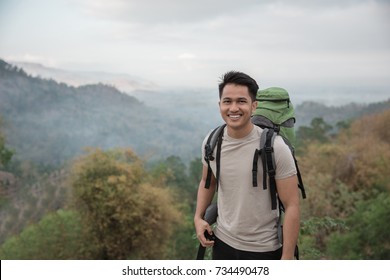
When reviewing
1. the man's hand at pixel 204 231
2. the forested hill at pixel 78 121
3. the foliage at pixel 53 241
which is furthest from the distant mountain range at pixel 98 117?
the man's hand at pixel 204 231

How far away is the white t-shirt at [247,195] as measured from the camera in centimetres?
147

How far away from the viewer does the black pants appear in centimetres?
157

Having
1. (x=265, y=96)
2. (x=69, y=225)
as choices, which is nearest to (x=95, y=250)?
(x=69, y=225)

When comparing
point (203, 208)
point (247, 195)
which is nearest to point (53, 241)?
point (203, 208)

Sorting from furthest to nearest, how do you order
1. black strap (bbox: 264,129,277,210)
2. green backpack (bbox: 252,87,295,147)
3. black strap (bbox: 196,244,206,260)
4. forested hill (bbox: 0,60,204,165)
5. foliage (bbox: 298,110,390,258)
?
forested hill (bbox: 0,60,204,165), foliage (bbox: 298,110,390,258), black strap (bbox: 196,244,206,260), green backpack (bbox: 252,87,295,147), black strap (bbox: 264,129,277,210)

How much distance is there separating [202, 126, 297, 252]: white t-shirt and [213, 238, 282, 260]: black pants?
18 millimetres

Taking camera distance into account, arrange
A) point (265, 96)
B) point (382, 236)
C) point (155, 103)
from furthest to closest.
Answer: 1. point (155, 103)
2. point (382, 236)
3. point (265, 96)

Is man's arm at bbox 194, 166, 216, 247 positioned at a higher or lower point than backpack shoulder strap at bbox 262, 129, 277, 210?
lower

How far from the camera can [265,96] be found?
5.61ft

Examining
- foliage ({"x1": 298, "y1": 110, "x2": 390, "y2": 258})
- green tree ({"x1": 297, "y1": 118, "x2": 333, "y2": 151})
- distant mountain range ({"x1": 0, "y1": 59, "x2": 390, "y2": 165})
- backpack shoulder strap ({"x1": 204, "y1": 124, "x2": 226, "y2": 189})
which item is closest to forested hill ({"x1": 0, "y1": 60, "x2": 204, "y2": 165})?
distant mountain range ({"x1": 0, "y1": 59, "x2": 390, "y2": 165})

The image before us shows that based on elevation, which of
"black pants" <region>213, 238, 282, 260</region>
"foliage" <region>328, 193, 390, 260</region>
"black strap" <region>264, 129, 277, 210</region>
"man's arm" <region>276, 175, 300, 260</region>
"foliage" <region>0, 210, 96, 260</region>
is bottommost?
"foliage" <region>0, 210, 96, 260</region>

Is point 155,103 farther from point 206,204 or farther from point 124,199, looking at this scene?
point 206,204

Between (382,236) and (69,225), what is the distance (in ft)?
27.5

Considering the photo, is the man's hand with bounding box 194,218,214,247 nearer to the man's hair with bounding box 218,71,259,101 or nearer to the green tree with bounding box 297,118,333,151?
the man's hair with bounding box 218,71,259,101
